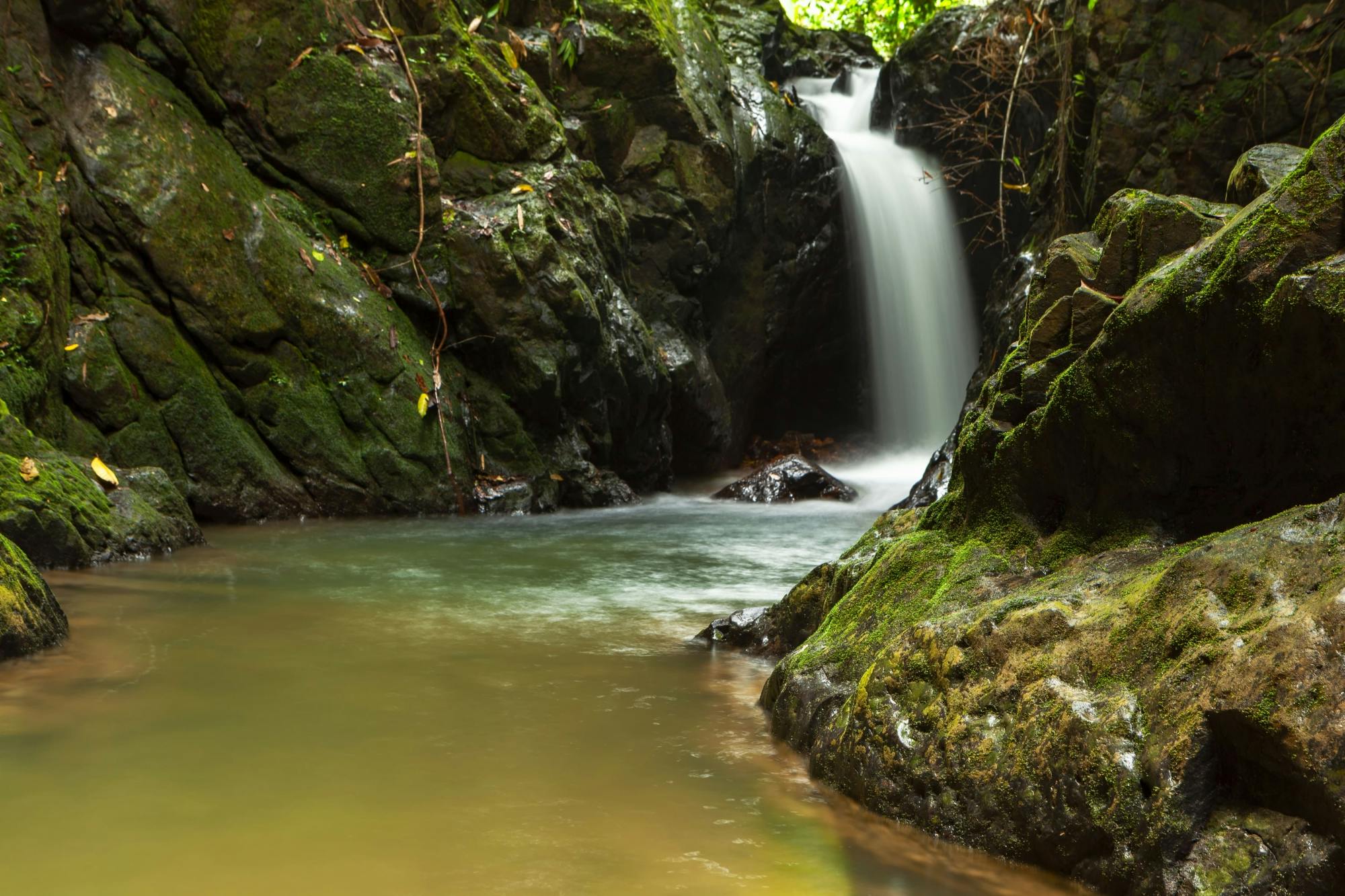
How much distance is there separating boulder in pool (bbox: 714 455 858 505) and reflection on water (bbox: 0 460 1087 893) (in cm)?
609

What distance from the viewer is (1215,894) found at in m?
2.15

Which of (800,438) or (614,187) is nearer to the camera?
(614,187)

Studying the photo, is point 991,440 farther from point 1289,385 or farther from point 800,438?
point 800,438

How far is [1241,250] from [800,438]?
539 inches

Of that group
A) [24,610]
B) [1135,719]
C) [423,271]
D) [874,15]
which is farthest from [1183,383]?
[874,15]

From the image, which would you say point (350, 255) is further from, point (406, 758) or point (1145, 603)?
point (1145, 603)

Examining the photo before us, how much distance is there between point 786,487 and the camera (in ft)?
40.5

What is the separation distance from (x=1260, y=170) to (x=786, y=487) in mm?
8744

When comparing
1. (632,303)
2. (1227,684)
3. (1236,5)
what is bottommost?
(1227,684)

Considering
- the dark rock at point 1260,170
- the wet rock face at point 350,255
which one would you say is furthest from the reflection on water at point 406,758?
the dark rock at point 1260,170

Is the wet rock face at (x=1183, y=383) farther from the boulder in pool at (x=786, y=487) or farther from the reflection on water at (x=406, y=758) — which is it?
the boulder in pool at (x=786, y=487)

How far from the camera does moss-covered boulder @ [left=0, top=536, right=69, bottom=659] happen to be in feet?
13.3

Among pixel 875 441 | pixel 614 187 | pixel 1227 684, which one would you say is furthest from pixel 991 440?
pixel 875 441

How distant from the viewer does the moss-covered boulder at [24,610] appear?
4.05 meters
